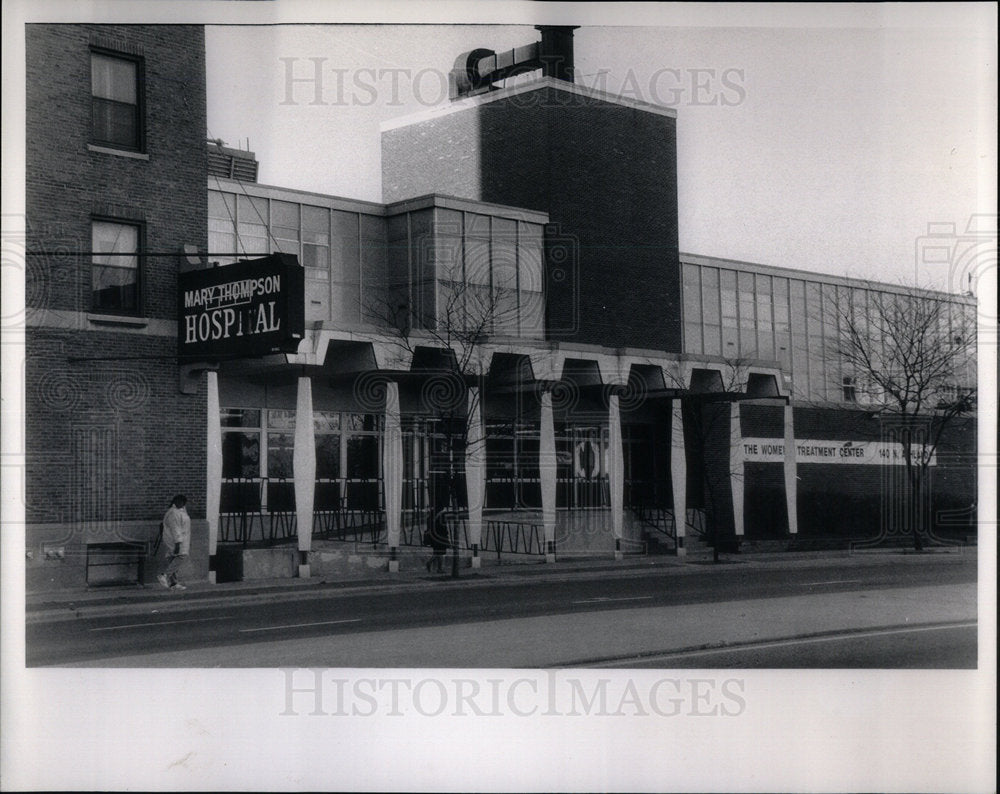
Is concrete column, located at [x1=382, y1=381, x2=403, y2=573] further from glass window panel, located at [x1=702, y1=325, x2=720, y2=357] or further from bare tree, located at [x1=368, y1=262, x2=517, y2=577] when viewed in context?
glass window panel, located at [x1=702, y1=325, x2=720, y2=357]

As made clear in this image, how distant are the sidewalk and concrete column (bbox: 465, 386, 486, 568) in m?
0.78

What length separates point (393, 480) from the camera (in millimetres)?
25250

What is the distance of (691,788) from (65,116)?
15837 millimetres

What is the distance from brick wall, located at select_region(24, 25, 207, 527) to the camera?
65.3 ft

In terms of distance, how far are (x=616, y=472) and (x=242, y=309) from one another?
10735 mm

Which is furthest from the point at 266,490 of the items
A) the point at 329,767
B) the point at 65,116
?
the point at 329,767

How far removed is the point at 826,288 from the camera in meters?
27.5

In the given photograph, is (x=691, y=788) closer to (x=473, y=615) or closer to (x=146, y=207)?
(x=473, y=615)

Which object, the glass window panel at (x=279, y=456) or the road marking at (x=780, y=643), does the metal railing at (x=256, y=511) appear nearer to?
the glass window panel at (x=279, y=456)

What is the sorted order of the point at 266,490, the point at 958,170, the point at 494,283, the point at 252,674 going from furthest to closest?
the point at 494,283 → the point at 266,490 → the point at 958,170 → the point at 252,674

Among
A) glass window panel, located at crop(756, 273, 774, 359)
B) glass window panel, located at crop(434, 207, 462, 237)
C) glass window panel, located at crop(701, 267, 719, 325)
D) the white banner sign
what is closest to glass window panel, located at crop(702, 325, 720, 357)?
glass window panel, located at crop(701, 267, 719, 325)

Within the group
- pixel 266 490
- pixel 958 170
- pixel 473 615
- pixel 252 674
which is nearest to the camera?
pixel 252 674

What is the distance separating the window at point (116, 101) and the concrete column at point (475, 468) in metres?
8.72

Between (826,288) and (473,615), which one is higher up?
(826,288)
